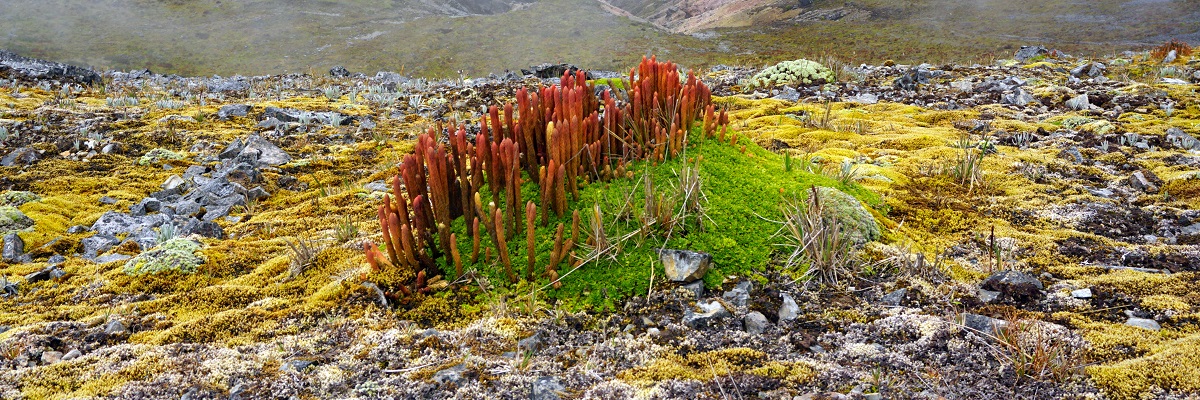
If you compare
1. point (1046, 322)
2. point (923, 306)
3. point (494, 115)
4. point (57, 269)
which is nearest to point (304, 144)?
point (57, 269)

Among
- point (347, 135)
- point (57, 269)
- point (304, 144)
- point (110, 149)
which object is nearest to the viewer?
point (57, 269)

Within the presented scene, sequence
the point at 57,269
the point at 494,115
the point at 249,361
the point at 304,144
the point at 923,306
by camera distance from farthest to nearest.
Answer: the point at 304,144
the point at 57,269
the point at 494,115
the point at 923,306
the point at 249,361

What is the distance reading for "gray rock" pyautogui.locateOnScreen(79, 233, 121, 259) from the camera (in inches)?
180

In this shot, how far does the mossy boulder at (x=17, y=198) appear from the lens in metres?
5.47

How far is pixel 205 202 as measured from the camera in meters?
5.69

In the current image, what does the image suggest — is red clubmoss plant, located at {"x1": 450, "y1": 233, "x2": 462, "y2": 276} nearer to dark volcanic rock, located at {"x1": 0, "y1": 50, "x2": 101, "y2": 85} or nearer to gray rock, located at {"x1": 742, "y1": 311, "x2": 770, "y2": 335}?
gray rock, located at {"x1": 742, "y1": 311, "x2": 770, "y2": 335}

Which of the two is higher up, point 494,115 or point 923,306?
point 494,115

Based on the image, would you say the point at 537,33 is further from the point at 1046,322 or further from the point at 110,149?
the point at 1046,322

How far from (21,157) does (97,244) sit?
3.55 meters

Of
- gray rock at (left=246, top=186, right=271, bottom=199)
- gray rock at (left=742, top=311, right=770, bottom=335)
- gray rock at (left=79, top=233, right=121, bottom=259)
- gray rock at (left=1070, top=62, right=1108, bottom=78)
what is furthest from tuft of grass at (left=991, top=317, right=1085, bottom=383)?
gray rock at (left=1070, top=62, right=1108, bottom=78)

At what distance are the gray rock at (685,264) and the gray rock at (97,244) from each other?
4.14 m

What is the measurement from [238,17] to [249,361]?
235ft

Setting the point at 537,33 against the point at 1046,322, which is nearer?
the point at 1046,322

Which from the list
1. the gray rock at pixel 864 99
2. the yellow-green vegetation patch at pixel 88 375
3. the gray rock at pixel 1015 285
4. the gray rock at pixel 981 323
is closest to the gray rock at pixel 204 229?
the yellow-green vegetation patch at pixel 88 375
